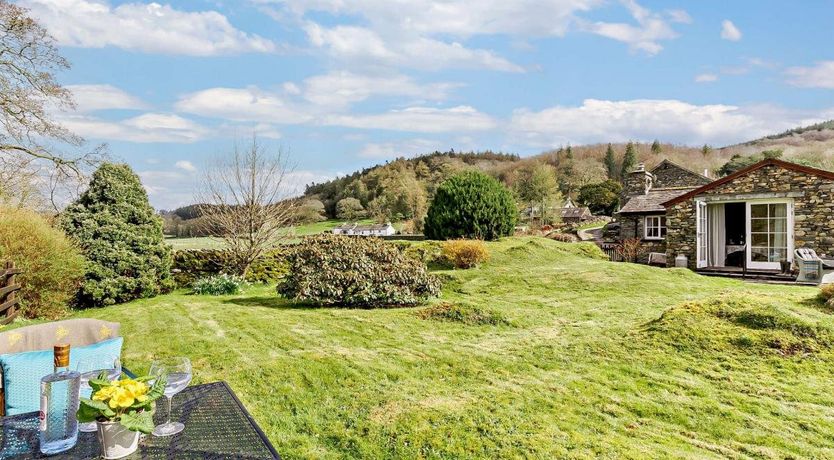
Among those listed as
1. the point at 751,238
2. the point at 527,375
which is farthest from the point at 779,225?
the point at 527,375

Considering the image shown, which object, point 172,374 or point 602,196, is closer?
point 172,374

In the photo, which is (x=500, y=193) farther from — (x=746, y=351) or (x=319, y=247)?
(x=746, y=351)

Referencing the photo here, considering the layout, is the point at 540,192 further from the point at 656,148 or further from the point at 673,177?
the point at 656,148

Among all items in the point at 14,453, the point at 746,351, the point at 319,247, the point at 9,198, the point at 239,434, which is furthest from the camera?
the point at 9,198

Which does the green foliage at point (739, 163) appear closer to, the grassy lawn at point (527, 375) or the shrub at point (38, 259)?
the grassy lawn at point (527, 375)

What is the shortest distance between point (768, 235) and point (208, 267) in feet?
56.6

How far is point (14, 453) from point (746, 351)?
696cm

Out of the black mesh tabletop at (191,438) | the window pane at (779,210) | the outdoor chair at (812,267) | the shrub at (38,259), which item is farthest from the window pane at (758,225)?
the shrub at (38,259)

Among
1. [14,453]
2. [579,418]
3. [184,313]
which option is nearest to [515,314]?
[579,418]

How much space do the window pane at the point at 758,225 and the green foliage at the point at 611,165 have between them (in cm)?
3788

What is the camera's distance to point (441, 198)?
18891mm

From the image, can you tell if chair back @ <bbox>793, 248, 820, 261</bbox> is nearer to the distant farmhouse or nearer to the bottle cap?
the distant farmhouse

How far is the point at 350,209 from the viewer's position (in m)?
42.7

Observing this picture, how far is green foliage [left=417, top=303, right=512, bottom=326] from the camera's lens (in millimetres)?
8078
